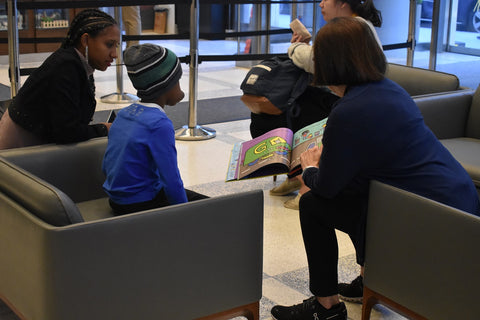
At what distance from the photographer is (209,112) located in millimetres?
6234

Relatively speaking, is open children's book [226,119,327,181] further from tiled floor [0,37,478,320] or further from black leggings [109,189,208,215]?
tiled floor [0,37,478,320]

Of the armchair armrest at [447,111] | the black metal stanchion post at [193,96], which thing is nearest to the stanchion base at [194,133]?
the black metal stanchion post at [193,96]

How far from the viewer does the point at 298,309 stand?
2596 mm

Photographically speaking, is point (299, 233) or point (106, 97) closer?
point (299, 233)

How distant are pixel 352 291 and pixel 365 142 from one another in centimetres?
81

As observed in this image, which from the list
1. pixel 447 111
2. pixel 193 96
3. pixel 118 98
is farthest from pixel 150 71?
pixel 118 98

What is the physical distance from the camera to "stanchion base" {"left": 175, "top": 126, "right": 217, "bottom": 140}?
17.4 ft

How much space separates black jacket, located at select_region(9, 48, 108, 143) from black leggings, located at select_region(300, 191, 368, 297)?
1032 millimetres

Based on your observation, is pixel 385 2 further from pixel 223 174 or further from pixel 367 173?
pixel 367 173

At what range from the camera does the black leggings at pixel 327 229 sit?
2434 mm

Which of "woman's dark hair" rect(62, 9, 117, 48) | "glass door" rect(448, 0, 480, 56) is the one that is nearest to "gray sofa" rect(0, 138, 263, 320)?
"woman's dark hair" rect(62, 9, 117, 48)

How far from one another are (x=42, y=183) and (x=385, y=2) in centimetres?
595

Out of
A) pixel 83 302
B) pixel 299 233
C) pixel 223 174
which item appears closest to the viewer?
pixel 83 302

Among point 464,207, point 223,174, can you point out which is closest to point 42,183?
point 464,207
